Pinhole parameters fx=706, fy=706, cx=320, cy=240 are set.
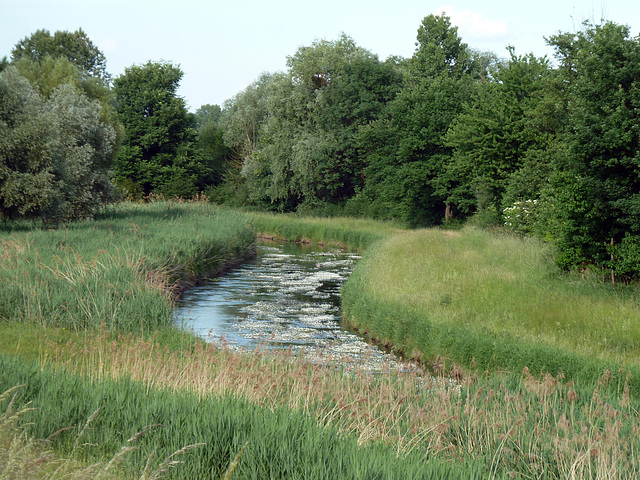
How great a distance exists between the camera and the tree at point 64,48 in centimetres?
6594

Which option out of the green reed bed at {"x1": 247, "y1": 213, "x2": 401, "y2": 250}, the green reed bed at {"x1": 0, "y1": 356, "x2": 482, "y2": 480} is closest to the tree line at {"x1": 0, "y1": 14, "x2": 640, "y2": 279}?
the green reed bed at {"x1": 247, "y1": 213, "x2": 401, "y2": 250}

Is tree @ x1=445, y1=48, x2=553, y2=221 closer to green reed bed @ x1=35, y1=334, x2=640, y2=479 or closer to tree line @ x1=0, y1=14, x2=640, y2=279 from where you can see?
tree line @ x1=0, y1=14, x2=640, y2=279

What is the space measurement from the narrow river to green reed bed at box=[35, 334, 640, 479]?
1.51 meters

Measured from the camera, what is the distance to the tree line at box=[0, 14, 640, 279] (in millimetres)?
18312

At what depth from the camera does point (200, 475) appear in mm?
6250

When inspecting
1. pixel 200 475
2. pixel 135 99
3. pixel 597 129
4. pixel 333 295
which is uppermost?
pixel 135 99

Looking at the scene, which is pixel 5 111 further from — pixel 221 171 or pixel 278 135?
pixel 221 171

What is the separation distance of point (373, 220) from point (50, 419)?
43.9 metres

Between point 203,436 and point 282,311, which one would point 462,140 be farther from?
point 203,436

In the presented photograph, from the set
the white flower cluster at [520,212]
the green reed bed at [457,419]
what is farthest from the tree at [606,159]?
the white flower cluster at [520,212]

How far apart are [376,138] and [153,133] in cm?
2455

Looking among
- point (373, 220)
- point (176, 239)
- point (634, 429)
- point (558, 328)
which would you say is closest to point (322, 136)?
point (373, 220)

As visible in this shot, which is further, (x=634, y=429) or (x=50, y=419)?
(x=634, y=429)

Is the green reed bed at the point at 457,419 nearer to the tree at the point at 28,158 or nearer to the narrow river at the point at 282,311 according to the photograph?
the narrow river at the point at 282,311
